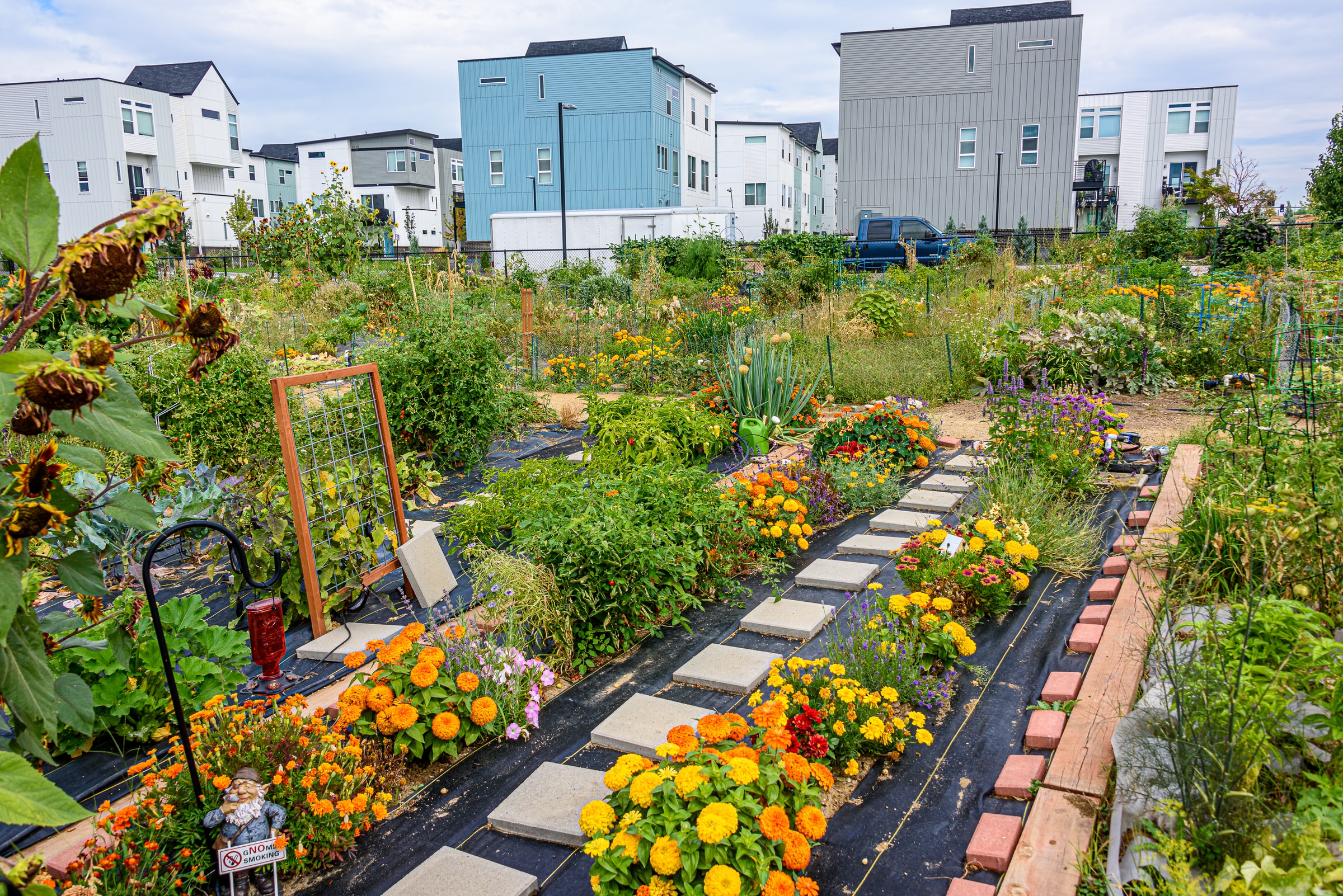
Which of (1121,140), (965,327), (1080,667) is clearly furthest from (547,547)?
(1121,140)

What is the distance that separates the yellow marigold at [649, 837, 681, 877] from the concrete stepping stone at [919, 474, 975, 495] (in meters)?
4.01

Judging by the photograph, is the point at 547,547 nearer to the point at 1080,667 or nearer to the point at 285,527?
the point at 285,527

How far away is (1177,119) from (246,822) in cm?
4207

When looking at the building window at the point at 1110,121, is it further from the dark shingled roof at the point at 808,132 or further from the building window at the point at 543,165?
the building window at the point at 543,165

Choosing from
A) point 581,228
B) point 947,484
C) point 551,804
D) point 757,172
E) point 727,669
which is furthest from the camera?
point 757,172

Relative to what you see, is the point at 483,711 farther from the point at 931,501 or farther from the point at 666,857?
the point at 931,501

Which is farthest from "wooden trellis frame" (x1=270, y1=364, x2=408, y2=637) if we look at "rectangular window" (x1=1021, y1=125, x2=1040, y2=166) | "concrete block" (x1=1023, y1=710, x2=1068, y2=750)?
"rectangular window" (x1=1021, y1=125, x2=1040, y2=166)

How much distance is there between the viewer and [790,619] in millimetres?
3824

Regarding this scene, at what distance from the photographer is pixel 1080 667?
330cm

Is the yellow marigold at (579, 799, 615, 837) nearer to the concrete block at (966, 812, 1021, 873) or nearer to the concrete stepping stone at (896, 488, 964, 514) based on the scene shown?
the concrete block at (966, 812, 1021, 873)

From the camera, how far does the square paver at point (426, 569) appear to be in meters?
4.06

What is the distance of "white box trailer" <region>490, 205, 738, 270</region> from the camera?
26.8 meters

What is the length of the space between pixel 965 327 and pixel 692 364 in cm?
351

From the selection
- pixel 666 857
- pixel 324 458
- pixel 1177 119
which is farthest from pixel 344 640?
pixel 1177 119
